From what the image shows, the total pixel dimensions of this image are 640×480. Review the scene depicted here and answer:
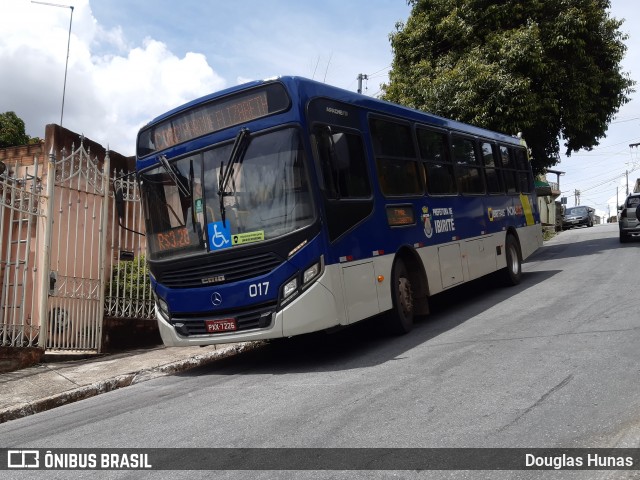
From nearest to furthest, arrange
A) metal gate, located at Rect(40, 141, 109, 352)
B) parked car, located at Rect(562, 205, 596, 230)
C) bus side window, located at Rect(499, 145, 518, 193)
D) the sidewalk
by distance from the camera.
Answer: the sidewalk, metal gate, located at Rect(40, 141, 109, 352), bus side window, located at Rect(499, 145, 518, 193), parked car, located at Rect(562, 205, 596, 230)

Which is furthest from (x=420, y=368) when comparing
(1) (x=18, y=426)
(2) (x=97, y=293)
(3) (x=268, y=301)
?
(2) (x=97, y=293)

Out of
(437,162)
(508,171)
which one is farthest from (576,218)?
(437,162)

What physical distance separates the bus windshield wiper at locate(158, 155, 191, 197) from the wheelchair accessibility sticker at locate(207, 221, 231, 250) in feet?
1.80

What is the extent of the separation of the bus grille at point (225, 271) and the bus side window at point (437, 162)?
3696 millimetres

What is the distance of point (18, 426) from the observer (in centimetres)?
581

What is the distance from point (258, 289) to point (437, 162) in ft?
14.9

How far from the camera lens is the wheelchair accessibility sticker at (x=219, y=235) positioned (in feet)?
21.9

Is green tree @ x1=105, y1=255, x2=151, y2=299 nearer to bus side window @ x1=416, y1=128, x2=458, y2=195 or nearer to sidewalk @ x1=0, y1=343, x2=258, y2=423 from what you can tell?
sidewalk @ x1=0, y1=343, x2=258, y2=423

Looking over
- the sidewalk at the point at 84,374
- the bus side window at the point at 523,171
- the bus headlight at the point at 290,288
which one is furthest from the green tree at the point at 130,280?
the bus side window at the point at 523,171

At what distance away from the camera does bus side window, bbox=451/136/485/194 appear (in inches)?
417

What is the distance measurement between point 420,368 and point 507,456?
2.45 metres

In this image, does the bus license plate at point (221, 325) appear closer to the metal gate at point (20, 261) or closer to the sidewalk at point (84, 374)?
the sidewalk at point (84, 374)

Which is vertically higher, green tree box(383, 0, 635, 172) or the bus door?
green tree box(383, 0, 635, 172)

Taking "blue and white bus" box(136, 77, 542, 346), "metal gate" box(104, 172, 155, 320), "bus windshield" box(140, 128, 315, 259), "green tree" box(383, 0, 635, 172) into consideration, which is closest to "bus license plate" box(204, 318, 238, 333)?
"blue and white bus" box(136, 77, 542, 346)
